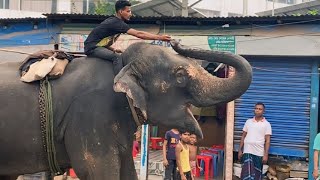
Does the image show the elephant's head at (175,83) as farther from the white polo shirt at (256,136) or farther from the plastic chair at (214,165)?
the plastic chair at (214,165)

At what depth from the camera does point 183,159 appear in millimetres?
7293

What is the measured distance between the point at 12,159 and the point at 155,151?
8.11m

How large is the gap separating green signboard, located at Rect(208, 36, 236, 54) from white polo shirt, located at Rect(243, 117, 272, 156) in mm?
1398

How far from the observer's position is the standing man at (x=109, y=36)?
3.69m

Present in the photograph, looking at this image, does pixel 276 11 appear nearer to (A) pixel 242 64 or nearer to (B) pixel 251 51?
(B) pixel 251 51

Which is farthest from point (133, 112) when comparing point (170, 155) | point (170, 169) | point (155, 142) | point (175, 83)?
point (155, 142)

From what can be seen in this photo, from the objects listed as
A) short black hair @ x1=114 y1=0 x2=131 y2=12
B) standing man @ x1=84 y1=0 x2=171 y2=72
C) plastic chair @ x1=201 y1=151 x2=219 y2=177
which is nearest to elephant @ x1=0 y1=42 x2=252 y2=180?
standing man @ x1=84 y1=0 x2=171 y2=72

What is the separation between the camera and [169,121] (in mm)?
3537

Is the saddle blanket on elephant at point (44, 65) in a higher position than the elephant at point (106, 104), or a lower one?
higher

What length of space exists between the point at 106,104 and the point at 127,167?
0.52 m

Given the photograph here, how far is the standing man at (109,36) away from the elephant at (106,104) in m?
0.13

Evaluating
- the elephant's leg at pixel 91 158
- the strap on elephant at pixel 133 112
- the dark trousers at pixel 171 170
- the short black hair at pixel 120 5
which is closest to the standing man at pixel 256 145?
the dark trousers at pixel 171 170

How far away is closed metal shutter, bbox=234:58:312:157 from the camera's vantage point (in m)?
8.96

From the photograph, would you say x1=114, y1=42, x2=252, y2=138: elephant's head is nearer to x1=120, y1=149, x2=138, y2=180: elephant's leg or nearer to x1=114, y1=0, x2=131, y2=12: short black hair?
x1=120, y1=149, x2=138, y2=180: elephant's leg
